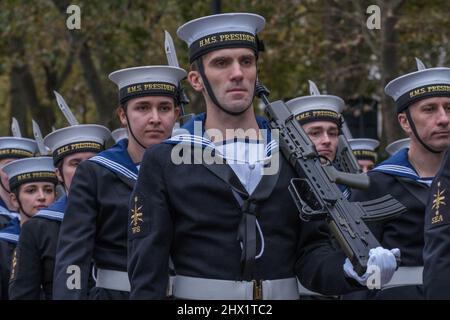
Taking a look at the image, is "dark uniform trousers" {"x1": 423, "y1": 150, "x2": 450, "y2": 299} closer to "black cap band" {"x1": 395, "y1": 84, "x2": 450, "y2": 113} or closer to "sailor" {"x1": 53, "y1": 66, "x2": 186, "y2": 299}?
"black cap band" {"x1": 395, "y1": 84, "x2": 450, "y2": 113}

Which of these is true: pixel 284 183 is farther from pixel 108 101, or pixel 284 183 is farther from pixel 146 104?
pixel 108 101

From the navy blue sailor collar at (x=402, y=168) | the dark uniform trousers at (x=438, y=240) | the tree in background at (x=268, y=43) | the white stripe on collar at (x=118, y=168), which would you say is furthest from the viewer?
the tree in background at (x=268, y=43)

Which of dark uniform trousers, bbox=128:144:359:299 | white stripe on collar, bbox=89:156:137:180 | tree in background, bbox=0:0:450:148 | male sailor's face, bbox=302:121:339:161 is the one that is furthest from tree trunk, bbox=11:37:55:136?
dark uniform trousers, bbox=128:144:359:299

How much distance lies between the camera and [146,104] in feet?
28.9

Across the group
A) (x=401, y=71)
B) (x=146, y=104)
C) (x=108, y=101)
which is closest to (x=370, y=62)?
(x=401, y=71)

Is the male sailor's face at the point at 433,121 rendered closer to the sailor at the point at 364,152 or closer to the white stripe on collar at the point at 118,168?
the white stripe on collar at the point at 118,168

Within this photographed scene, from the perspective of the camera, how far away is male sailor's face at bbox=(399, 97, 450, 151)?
328 inches

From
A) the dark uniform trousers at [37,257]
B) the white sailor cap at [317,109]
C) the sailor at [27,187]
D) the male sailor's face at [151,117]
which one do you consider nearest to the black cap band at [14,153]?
the sailor at [27,187]

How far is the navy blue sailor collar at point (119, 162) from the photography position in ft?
27.7

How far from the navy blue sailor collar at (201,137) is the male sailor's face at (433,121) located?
177 cm

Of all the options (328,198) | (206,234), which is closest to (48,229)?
(206,234)

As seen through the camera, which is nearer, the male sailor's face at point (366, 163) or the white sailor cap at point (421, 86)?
the white sailor cap at point (421, 86)

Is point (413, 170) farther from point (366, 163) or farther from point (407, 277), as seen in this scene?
point (366, 163)

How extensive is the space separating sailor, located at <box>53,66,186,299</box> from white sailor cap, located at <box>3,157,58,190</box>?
8.34 ft
